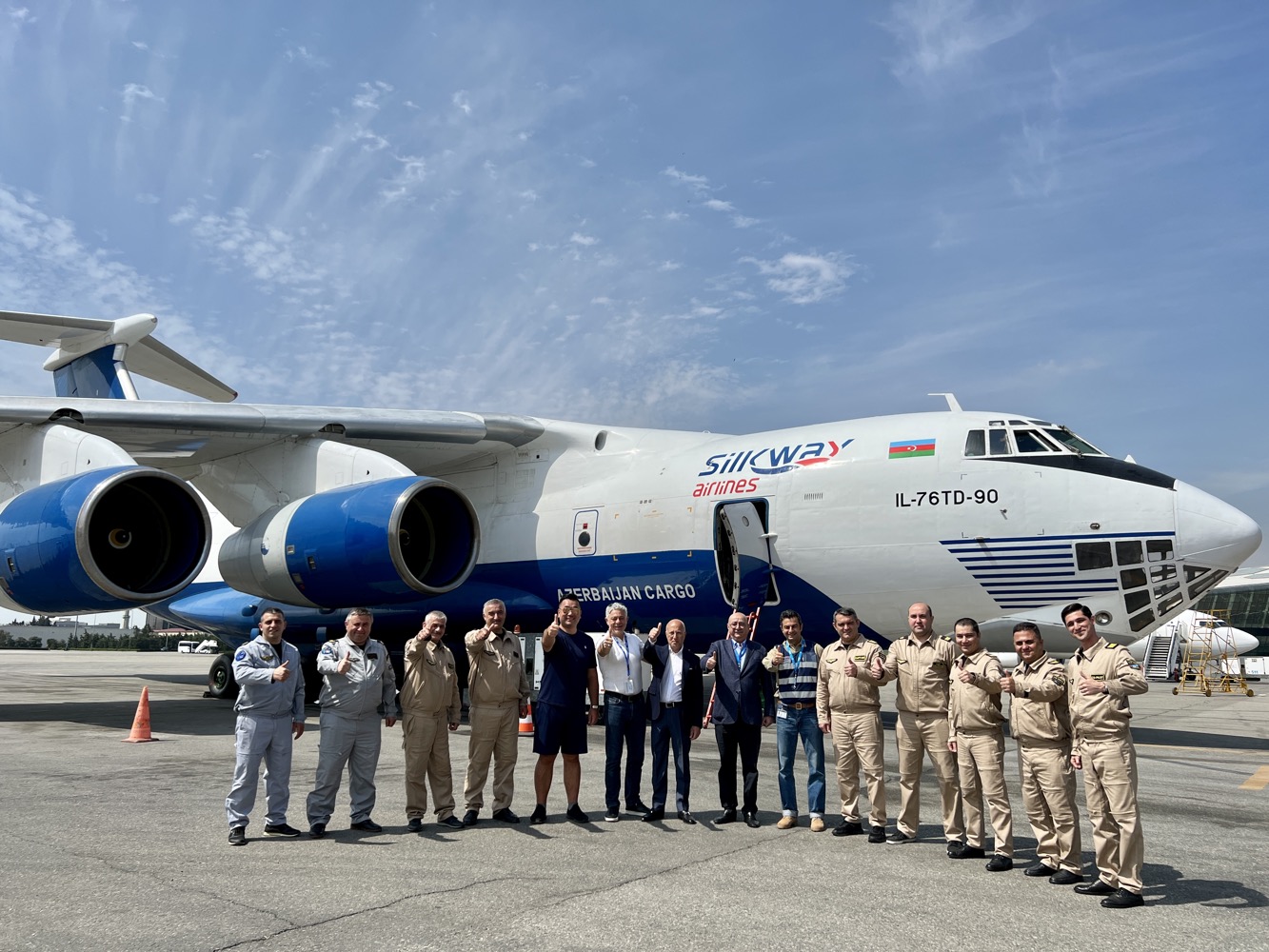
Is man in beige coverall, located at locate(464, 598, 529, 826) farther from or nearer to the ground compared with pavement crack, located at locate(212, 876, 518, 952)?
farther from the ground

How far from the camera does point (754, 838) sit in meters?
5.83

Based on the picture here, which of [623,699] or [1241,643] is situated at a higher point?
[1241,643]

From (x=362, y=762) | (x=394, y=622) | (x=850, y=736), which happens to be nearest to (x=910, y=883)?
(x=850, y=736)

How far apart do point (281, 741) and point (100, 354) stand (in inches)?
488

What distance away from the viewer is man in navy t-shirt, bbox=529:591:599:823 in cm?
625

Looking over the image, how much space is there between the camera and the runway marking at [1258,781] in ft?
26.3

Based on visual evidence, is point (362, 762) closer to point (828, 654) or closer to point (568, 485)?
point (828, 654)

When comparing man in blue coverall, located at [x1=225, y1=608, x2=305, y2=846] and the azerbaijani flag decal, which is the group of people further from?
→ the azerbaijani flag decal

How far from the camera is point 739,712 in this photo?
650cm

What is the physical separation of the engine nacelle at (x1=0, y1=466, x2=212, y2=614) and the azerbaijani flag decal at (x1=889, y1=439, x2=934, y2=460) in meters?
7.26

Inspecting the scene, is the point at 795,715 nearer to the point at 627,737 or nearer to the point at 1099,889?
the point at 627,737

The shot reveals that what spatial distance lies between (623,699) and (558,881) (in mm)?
1978

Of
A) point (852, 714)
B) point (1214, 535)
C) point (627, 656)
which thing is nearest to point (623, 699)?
point (627, 656)

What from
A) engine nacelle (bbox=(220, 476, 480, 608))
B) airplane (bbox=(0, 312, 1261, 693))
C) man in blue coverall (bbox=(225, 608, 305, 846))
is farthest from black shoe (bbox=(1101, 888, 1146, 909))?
engine nacelle (bbox=(220, 476, 480, 608))
